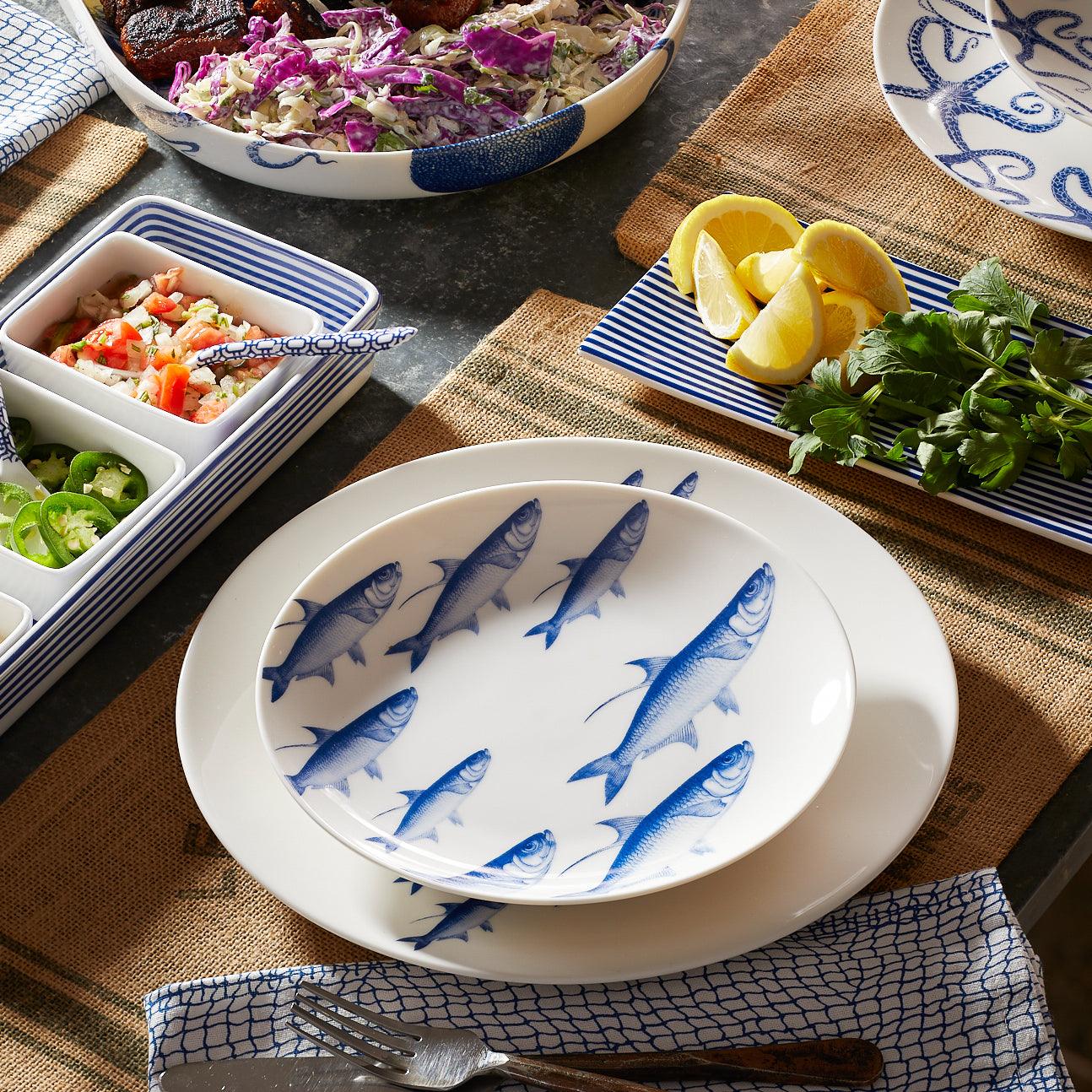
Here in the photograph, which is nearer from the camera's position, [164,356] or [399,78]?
[164,356]

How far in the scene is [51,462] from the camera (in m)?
1.13

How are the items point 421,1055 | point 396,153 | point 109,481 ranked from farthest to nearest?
point 396,153 → point 109,481 → point 421,1055

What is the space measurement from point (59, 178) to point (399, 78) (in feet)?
1.58

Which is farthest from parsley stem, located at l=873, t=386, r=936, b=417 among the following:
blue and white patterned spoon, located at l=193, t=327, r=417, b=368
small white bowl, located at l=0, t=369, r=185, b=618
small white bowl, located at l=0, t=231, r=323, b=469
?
small white bowl, located at l=0, t=369, r=185, b=618

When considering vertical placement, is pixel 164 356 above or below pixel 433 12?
below

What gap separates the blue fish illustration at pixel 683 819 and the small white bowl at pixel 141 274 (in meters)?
0.54

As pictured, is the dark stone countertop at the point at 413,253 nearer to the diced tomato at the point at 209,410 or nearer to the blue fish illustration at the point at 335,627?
the diced tomato at the point at 209,410

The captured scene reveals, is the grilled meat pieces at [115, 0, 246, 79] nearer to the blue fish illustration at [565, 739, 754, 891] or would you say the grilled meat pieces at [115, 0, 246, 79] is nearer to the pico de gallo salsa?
the pico de gallo salsa

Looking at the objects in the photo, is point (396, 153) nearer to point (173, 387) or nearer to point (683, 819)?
point (173, 387)

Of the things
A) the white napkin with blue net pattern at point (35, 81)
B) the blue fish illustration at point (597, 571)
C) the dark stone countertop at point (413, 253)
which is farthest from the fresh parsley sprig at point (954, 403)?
the white napkin with blue net pattern at point (35, 81)

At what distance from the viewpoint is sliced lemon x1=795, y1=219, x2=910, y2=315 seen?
3.81 feet

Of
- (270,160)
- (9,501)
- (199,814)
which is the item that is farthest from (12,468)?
A: (270,160)

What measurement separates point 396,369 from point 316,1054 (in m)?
0.73

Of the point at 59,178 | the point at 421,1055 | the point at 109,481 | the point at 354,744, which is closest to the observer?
the point at 421,1055
